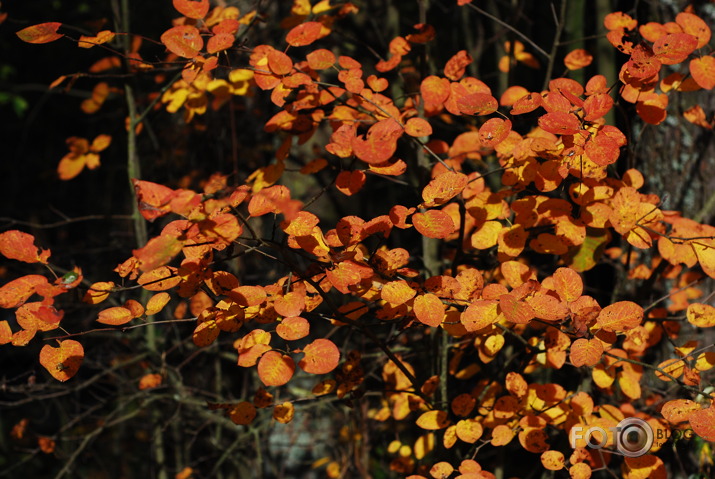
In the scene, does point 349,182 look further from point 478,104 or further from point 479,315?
point 479,315

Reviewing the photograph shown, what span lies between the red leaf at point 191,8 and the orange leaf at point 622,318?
122 cm

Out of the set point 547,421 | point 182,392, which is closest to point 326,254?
point 547,421

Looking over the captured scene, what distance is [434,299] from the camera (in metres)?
1.27

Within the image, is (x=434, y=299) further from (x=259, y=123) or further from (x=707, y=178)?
(x=259, y=123)

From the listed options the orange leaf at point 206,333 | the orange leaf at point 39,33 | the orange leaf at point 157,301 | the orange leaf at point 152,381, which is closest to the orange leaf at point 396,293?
the orange leaf at point 206,333

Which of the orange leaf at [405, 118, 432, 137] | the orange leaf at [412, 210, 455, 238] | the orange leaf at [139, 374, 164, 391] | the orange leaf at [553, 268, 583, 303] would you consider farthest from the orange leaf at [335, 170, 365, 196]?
the orange leaf at [139, 374, 164, 391]

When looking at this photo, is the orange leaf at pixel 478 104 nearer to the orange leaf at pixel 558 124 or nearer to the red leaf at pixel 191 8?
the orange leaf at pixel 558 124

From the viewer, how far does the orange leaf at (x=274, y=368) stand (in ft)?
4.02

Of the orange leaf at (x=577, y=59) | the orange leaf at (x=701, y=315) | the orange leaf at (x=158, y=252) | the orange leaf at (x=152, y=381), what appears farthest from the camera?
the orange leaf at (x=152, y=381)

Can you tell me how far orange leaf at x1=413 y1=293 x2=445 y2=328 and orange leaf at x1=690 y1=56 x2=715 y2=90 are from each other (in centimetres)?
84

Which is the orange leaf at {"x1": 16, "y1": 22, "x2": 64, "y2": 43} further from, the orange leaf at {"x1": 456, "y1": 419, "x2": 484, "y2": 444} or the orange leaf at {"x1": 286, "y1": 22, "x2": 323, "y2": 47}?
the orange leaf at {"x1": 456, "y1": 419, "x2": 484, "y2": 444}

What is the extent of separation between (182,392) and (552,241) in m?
1.59

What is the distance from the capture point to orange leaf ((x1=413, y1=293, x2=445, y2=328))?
48.3 inches

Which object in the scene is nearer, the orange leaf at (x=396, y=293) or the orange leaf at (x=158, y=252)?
the orange leaf at (x=158, y=252)
